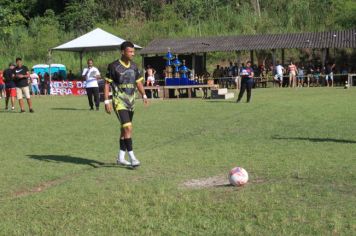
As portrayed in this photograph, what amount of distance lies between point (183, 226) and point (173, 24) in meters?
46.9

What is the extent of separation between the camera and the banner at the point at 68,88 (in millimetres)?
36875

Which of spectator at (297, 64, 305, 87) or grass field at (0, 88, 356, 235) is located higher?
spectator at (297, 64, 305, 87)

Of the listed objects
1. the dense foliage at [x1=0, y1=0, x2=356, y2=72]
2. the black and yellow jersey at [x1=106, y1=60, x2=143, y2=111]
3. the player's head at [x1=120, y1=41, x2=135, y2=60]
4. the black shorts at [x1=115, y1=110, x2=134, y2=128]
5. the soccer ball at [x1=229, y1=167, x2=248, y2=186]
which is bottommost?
the soccer ball at [x1=229, y1=167, x2=248, y2=186]

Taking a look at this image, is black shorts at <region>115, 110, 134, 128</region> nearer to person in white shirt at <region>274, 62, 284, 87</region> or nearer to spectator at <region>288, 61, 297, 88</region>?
spectator at <region>288, 61, 297, 88</region>

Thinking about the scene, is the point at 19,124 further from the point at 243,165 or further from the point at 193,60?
the point at 193,60

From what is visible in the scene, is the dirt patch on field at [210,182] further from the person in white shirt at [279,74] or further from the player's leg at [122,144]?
the person in white shirt at [279,74]

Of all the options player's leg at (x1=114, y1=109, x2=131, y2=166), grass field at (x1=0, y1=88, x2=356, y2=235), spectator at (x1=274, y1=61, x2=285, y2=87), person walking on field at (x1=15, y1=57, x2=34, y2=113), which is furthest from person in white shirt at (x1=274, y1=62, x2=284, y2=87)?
Result: player's leg at (x1=114, y1=109, x2=131, y2=166)

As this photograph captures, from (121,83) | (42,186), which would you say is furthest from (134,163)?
(42,186)

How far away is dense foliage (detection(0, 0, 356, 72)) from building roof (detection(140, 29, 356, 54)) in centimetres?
847

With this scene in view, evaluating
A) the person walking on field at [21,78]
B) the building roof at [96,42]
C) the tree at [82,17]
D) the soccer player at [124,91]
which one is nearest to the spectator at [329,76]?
the building roof at [96,42]

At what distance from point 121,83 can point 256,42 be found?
95.5ft

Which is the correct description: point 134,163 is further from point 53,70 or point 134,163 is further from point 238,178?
point 53,70

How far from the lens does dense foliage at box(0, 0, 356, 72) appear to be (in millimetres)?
47844

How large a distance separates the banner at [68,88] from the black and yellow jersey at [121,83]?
2825cm
